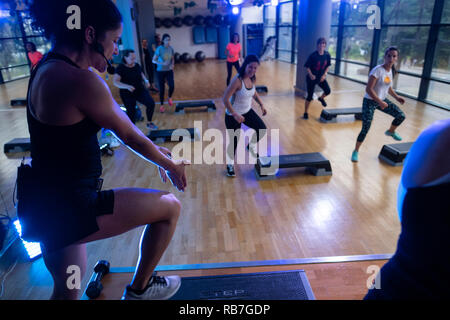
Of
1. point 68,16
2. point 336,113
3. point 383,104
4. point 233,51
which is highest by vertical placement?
point 68,16

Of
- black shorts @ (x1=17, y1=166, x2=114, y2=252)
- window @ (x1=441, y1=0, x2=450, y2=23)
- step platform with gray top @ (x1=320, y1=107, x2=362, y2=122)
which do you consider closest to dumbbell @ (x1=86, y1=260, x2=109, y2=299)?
black shorts @ (x1=17, y1=166, x2=114, y2=252)

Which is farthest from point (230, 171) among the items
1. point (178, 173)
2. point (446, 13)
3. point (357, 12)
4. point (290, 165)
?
point (357, 12)

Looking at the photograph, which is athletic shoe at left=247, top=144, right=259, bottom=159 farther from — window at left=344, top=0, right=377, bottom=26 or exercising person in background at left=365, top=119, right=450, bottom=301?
window at left=344, top=0, right=377, bottom=26

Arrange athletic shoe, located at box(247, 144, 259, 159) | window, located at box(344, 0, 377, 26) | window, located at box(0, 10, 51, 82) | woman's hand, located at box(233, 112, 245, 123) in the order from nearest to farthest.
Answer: woman's hand, located at box(233, 112, 245, 123)
athletic shoe, located at box(247, 144, 259, 159)
window, located at box(344, 0, 377, 26)
window, located at box(0, 10, 51, 82)

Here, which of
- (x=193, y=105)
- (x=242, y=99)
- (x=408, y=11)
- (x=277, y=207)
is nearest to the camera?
(x=277, y=207)

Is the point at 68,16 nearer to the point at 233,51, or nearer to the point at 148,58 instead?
the point at 233,51

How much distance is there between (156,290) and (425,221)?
1.08 meters

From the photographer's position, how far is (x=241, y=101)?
405cm

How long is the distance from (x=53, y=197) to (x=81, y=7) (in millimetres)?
657

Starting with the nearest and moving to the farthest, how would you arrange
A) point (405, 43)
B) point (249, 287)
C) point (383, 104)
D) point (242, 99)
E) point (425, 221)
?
point (425, 221) < point (249, 287) < point (242, 99) < point (383, 104) < point (405, 43)

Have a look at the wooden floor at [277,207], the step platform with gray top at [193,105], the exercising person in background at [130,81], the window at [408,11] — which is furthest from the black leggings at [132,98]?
the window at [408,11]

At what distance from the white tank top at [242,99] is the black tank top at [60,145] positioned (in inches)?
117

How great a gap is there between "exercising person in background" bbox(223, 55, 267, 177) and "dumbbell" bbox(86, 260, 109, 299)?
2174 mm

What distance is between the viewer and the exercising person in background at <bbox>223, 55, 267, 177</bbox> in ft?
12.6
